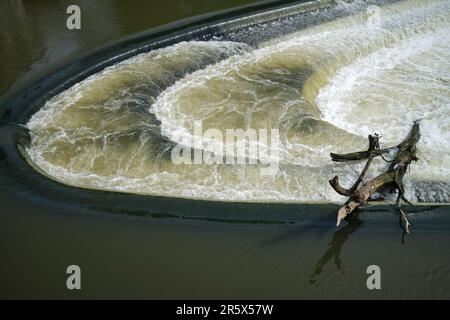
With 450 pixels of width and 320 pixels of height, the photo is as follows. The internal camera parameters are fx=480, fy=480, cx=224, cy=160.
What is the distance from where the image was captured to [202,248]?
4.70 metres

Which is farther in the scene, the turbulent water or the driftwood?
the turbulent water

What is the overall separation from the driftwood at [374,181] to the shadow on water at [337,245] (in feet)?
0.39

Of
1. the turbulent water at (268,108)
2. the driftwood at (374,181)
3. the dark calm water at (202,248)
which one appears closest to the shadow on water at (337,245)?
the dark calm water at (202,248)

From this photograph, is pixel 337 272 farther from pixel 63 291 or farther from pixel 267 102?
pixel 267 102

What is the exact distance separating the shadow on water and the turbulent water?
0.54 meters

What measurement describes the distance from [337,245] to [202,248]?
133cm

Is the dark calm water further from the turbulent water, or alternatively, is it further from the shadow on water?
the turbulent water

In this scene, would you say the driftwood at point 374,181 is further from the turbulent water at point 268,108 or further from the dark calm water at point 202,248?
the turbulent water at point 268,108

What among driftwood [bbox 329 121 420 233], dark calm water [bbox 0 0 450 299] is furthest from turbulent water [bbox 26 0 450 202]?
dark calm water [bbox 0 0 450 299]

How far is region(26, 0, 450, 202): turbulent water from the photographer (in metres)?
5.75

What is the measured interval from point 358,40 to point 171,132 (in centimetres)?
496

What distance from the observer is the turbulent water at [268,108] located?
5.75m

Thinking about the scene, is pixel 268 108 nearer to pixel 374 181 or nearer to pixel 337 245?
pixel 374 181

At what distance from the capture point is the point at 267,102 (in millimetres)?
7480
